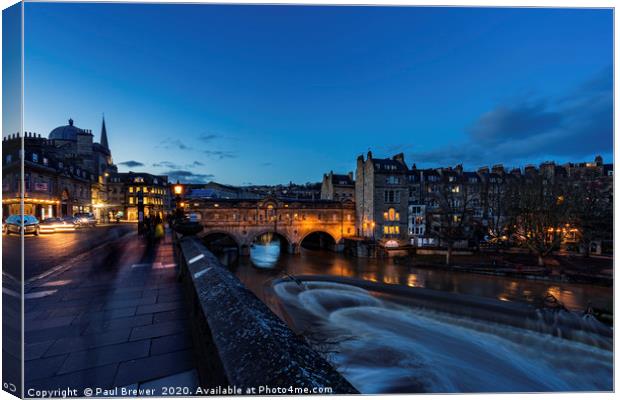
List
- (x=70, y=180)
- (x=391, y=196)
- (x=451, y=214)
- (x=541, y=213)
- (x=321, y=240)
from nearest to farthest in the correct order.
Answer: (x=70, y=180) → (x=541, y=213) → (x=451, y=214) → (x=391, y=196) → (x=321, y=240)

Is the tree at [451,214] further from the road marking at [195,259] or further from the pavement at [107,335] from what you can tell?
the pavement at [107,335]

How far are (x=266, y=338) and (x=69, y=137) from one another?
65695 mm

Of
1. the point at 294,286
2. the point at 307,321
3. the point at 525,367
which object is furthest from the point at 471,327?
the point at 294,286

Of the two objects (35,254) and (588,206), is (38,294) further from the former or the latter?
(588,206)

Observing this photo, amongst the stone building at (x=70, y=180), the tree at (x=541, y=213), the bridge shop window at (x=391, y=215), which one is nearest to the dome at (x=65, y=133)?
the stone building at (x=70, y=180)

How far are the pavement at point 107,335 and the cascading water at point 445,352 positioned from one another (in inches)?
257

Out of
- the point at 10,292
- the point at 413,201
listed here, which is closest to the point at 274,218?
the point at 413,201

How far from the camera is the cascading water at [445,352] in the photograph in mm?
8734

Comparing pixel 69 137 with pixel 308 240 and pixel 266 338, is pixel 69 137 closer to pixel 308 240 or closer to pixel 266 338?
pixel 308 240

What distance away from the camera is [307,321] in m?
14.9

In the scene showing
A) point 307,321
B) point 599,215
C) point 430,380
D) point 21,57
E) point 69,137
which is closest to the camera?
point 21,57

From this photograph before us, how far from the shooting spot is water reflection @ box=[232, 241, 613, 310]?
60.5 feet

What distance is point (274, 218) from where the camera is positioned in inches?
1489

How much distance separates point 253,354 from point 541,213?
3040cm
